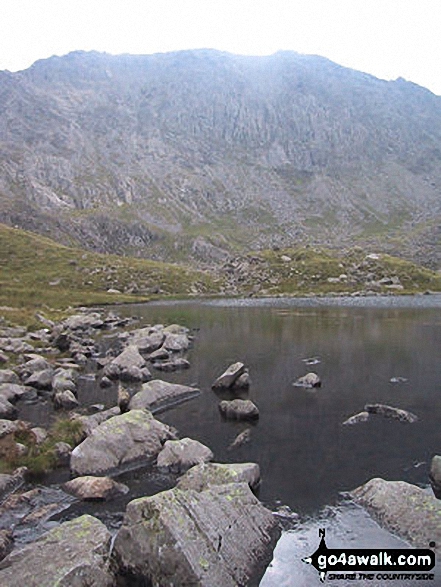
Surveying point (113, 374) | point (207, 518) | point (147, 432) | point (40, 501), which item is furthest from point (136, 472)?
point (113, 374)

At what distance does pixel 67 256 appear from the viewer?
627 ft

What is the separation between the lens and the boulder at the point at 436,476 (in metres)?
22.7

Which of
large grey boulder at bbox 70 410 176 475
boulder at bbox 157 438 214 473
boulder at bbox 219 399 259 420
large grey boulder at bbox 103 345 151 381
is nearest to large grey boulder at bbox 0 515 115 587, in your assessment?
large grey boulder at bbox 70 410 176 475

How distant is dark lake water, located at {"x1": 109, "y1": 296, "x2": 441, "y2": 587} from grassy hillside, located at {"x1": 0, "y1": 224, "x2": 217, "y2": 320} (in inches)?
2829

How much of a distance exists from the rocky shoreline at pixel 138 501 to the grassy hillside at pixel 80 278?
88.7m

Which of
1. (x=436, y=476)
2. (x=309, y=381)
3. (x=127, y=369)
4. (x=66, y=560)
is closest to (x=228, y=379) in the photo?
(x=309, y=381)

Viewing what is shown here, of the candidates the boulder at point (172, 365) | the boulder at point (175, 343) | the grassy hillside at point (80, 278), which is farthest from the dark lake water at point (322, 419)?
the grassy hillside at point (80, 278)

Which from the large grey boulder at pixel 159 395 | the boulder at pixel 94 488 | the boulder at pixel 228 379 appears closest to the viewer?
the boulder at pixel 94 488

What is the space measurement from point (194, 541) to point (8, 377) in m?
31.3

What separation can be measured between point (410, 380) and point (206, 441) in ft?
74.9

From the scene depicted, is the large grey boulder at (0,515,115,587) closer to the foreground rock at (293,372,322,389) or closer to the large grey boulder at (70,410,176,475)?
the large grey boulder at (70,410,176,475)

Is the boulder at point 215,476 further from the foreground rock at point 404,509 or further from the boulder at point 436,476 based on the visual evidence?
the boulder at point 436,476

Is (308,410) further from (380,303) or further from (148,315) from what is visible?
(380,303)

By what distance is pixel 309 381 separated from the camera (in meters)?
43.0
